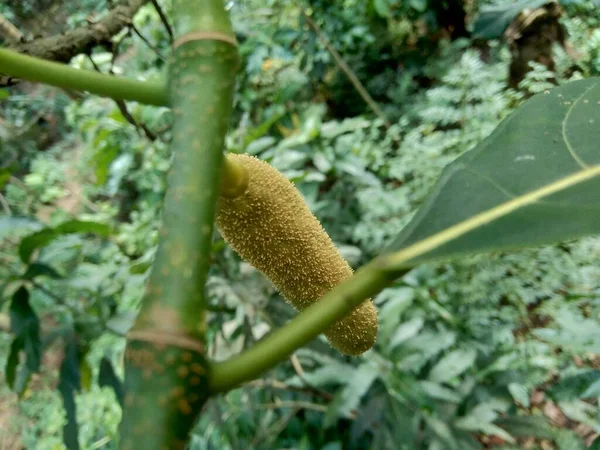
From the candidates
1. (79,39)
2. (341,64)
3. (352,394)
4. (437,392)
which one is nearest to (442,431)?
(437,392)

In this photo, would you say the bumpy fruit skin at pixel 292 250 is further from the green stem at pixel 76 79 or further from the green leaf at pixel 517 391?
the green leaf at pixel 517 391

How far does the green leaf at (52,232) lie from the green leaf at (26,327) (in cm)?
7

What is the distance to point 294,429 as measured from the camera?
3.86 feet

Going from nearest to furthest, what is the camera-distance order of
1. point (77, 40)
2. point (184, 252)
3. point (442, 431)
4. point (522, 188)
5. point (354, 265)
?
point (184, 252) < point (522, 188) < point (77, 40) < point (442, 431) < point (354, 265)

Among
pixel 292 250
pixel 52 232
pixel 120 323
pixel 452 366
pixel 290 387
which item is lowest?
pixel 290 387

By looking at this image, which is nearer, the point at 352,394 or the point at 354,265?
the point at 352,394

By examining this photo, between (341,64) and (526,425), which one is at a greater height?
(341,64)

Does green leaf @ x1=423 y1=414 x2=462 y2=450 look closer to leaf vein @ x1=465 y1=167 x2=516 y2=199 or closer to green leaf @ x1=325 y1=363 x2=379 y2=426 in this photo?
green leaf @ x1=325 y1=363 x2=379 y2=426

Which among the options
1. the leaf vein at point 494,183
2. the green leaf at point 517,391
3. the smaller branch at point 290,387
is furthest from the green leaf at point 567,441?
the leaf vein at point 494,183

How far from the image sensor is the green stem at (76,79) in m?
0.23

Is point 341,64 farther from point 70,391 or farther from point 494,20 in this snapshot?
point 70,391

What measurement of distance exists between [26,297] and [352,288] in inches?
32.6

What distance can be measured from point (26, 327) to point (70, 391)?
13 centimetres

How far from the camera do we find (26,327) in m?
0.86
